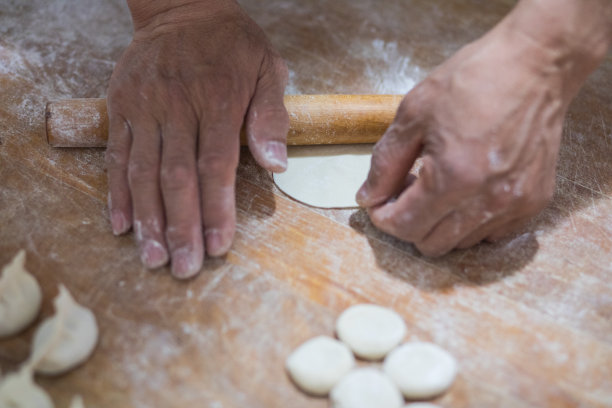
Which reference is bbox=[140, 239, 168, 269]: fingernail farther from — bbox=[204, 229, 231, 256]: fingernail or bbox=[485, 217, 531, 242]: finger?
bbox=[485, 217, 531, 242]: finger

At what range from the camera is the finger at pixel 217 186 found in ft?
3.80

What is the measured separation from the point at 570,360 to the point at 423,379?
347mm

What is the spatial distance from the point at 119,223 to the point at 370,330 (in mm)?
650

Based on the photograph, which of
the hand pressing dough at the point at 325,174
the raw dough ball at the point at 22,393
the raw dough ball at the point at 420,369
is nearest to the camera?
the raw dough ball at the point at 22,393

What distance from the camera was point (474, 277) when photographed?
120cm

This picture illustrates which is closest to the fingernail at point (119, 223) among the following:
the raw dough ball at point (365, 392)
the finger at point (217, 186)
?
the finger at point (217, 186)

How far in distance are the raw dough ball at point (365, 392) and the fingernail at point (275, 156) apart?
525mm

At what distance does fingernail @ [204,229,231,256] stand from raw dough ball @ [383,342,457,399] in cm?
44

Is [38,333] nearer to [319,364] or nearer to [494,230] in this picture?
[319,364]

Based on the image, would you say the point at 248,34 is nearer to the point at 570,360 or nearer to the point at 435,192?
the point at 435,192

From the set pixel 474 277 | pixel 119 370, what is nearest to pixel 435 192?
pixel 474 277

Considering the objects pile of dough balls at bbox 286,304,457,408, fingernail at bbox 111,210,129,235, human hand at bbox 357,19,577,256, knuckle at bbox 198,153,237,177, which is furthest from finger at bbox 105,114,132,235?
human hand at bbox 357,19,577,256

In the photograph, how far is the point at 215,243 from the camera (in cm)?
115

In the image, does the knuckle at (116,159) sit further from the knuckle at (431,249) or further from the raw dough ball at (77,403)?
the knuckle at (431,249)
